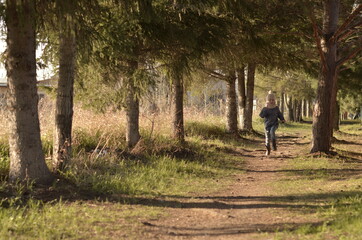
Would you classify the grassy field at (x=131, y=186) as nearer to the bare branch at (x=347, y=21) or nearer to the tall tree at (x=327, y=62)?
the tall tree at (x=327, y=62)

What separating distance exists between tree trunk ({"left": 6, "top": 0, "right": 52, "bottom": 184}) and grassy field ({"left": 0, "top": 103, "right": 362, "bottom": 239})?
1.22 ft

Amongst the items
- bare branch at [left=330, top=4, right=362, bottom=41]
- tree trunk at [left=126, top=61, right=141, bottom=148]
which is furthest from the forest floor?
bare branch at [left=330, top=4, right=362, bottom=41]

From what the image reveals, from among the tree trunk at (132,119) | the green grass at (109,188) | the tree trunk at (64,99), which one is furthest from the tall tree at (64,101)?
the tree trunk at (132,119)

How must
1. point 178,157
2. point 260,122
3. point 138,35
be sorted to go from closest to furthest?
point 138,35
point 178,157
point 260,122

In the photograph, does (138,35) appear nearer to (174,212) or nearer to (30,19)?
(30,19)

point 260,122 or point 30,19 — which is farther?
point 260,122

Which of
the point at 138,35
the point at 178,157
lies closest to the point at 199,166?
the point at 178,157

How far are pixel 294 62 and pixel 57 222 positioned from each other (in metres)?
11.7

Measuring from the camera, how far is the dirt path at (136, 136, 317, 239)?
5273mm

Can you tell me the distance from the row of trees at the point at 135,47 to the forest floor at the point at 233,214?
7.83ft

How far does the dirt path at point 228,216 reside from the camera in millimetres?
5273

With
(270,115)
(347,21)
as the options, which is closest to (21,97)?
(270,115)

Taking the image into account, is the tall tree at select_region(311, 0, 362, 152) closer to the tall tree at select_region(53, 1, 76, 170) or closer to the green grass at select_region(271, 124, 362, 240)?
the green grass at select_region(271, 124, 362, 240)

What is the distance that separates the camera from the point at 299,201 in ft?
22.8
